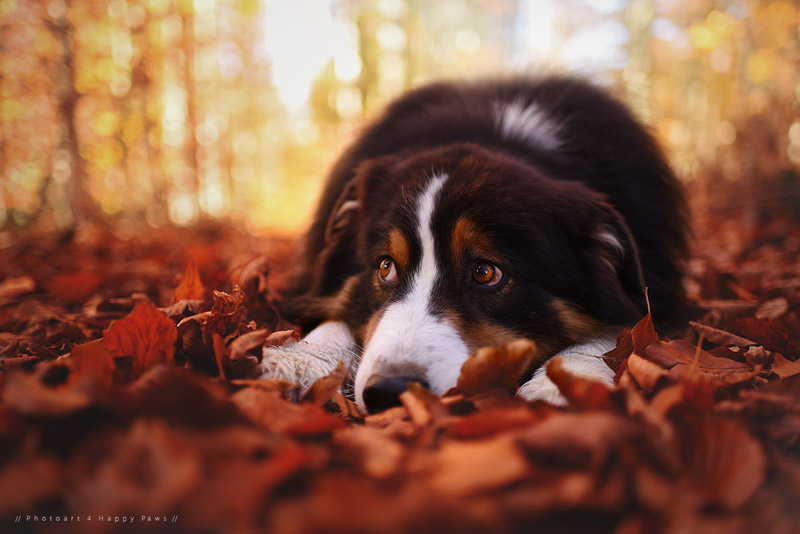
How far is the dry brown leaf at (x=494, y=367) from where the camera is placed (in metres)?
1.80

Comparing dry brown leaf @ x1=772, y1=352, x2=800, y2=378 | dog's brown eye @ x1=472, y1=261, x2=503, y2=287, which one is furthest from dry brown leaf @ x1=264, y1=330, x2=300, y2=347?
dry brown leaf @ x1=772, y1=352, x2=800, y2=378

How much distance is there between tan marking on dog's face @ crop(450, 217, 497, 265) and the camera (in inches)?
97.7

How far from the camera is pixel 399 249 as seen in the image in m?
2.64

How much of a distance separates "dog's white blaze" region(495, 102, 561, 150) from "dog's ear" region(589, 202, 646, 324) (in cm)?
74

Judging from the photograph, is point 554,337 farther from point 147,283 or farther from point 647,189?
point 147,283

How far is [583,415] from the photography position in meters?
1.31

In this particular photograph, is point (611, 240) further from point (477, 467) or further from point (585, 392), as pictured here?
point (477, 467)

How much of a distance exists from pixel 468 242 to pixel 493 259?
0.44 ft

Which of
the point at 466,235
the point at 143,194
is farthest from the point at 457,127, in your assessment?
the point at 143,194


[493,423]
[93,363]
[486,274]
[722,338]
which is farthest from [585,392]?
[93,363]

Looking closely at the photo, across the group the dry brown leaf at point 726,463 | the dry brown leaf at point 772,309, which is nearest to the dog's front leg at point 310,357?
the dry brown leaf at point 726,463

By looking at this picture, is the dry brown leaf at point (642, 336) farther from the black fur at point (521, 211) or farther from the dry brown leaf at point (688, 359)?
the black fur at point (521, 211)

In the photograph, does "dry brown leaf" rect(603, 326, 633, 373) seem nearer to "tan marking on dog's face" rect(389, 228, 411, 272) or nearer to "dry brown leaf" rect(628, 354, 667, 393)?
"dry brown leaf" rect(628, 354, 667, 393)

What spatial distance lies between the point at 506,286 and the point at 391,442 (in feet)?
4.12
